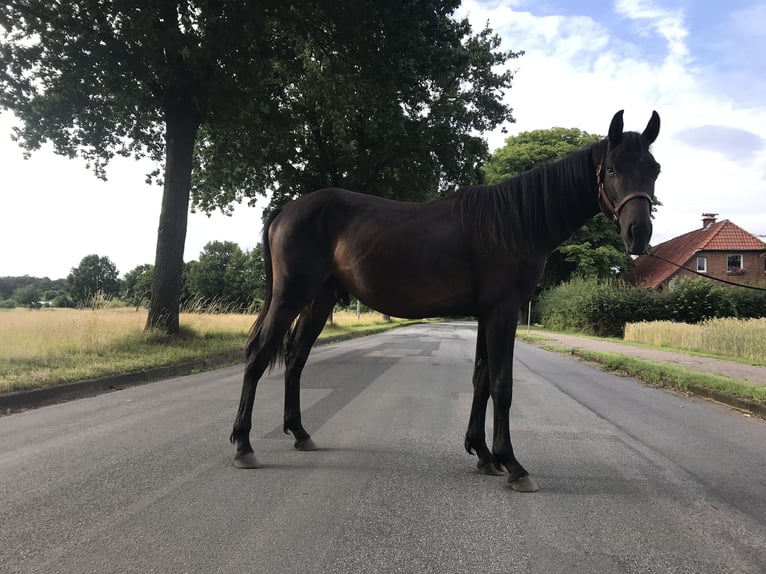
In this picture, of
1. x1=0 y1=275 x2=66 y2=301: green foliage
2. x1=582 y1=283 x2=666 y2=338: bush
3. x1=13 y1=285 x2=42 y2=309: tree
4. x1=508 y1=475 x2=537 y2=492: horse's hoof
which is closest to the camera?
x1=508 y1=475 x2=537 y2=492: horse's hoof

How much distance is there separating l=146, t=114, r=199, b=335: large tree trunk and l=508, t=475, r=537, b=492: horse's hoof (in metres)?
10.2

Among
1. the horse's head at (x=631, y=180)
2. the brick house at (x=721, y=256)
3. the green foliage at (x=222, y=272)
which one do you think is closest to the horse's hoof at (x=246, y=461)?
the horse's head at (x=631, y=180)

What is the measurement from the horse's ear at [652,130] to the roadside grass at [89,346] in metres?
7.69

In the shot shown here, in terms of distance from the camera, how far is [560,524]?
2.62 m

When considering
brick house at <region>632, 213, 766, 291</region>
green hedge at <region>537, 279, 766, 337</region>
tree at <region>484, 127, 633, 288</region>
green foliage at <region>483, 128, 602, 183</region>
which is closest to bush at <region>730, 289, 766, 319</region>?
green hedge at <region>537, 279, 766, 337</region>

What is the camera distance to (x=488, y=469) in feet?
11.4

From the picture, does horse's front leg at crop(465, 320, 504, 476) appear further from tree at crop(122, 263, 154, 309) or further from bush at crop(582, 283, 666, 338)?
tree at crop(122, 263, 154, 309)

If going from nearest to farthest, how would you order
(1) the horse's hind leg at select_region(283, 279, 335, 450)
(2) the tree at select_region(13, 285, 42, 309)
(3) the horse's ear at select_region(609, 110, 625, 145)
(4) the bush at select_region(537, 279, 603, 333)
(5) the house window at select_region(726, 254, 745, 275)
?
1. (3) the horse's ear at select_region(609, 110, 625, 145)
2. (1) the horse's hind leg at select_region(283, 279, 335, 450)
3. (2) the tree at select_region(13, 285, 42, 309)
4. (4) the bush at select_region(537, 279, 603, 333)
5. (5) the house window at select_region(726, 254, 745, 275)

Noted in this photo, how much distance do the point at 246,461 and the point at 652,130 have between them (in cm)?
389

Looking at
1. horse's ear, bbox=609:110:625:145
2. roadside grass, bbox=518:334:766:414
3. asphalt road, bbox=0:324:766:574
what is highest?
horse's ear, bbox=609:110:625:145

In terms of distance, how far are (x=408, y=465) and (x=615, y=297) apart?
27.4 meters

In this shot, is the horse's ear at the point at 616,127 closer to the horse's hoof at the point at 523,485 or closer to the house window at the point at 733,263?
the horse's hoof at the point at 523,485

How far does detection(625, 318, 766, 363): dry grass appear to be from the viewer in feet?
45.0

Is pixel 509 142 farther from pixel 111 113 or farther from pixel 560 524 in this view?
pixel 560 524
